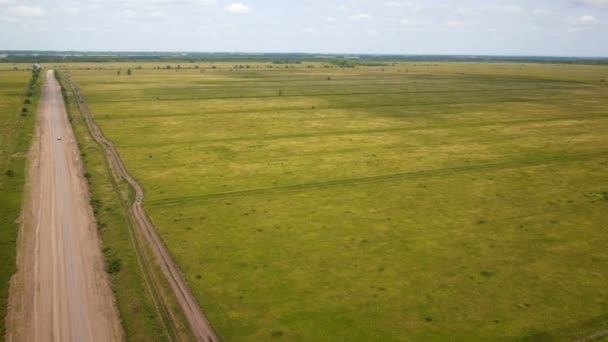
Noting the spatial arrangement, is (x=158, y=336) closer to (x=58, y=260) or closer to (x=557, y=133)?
(x=58, y=260)

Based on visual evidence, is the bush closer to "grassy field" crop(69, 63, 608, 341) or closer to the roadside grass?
the roadside grass

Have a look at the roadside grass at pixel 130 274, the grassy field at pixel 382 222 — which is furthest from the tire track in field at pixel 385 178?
the roadside grass at pixel 130 274

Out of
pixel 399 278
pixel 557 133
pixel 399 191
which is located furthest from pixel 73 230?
pixel 557 133

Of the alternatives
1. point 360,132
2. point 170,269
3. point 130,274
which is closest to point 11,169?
point 130,274

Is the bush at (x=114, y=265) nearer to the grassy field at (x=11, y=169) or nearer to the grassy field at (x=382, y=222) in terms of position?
the grassy field at (x=382, y=222)

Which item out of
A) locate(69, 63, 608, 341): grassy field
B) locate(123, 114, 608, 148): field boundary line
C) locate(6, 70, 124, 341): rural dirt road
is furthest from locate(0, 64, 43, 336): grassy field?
locate(123, 114, 608, 148): field boundary line

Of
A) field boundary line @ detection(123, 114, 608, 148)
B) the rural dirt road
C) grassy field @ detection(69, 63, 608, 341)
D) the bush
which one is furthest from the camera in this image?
field boundary line @ detection(123, 114, 608, 148)
